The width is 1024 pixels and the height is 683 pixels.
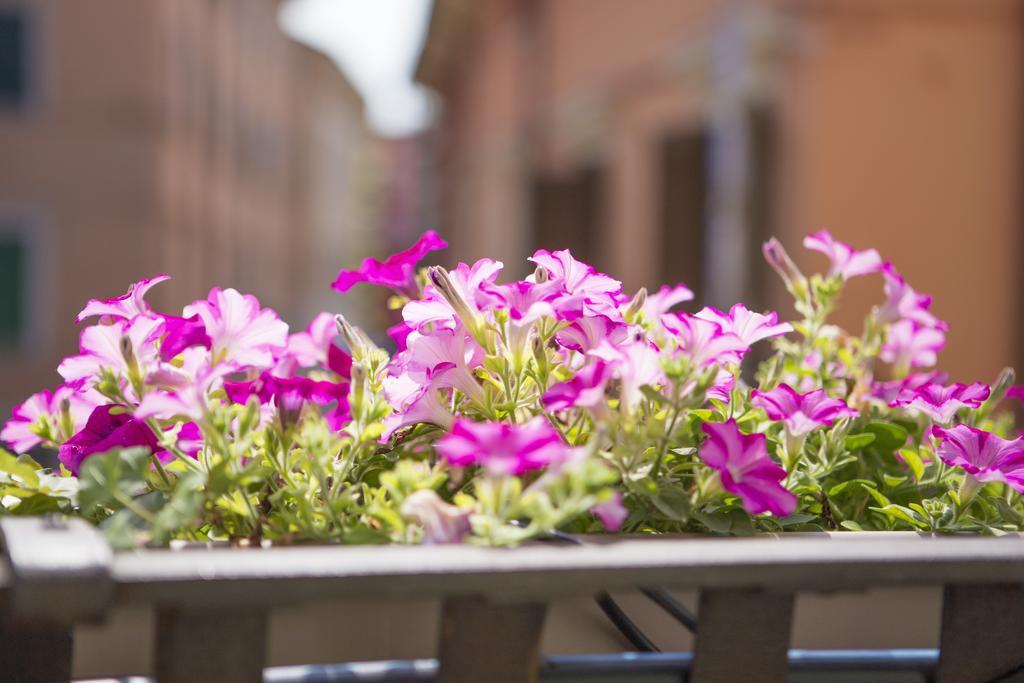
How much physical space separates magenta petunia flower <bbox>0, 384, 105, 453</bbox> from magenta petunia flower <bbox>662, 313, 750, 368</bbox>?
0.45 meters

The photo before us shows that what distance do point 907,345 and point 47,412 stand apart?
0.80 meters

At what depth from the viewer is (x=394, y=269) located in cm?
111

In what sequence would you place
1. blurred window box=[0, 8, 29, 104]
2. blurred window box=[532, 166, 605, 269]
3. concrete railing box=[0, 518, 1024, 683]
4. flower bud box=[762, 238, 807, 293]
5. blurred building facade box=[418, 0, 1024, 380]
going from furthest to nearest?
blurred window box=[0, 8, 29, 104], blurred window box=[532, 166, 605, 269], blurred building facade box=[418, 0, 1024, 380], flower bud box=[762, 238, 807, 293], concrete railing box=[0, 518, 1024, 683]

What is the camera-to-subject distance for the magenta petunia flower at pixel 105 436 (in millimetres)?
917

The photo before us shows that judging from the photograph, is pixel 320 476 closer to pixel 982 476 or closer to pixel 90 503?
pixel 90 503

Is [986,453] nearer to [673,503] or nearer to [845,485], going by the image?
[845,485]

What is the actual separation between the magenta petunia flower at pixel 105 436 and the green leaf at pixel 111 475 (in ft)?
0.40

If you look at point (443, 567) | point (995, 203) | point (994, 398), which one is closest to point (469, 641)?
point (443, 567)

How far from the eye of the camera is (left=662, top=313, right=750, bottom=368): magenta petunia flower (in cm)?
86

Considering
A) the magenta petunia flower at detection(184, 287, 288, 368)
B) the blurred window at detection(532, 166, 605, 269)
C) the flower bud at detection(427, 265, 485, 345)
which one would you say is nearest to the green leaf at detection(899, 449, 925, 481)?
the flower bud at detection(427, 265, 485, 345)

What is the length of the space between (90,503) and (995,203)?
6444mm

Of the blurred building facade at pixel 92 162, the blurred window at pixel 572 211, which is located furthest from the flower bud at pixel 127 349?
the blurred building facade at pixel 92 162

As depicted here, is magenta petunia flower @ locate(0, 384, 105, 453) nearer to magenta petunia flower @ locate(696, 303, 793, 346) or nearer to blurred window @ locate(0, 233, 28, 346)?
magenta petunia flower @ locate(696, 303, 793, 346)

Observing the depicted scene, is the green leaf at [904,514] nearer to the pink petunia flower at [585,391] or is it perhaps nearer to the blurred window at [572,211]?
the pink petunia flower at [585,391]
